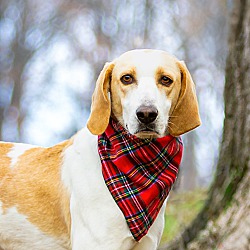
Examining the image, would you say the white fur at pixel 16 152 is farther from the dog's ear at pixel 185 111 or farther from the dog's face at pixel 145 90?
the dog's ear at pixel 185 111

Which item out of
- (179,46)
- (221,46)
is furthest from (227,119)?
(221,46)

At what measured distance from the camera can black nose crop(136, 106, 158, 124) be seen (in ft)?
10.2

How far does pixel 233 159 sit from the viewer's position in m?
4.34

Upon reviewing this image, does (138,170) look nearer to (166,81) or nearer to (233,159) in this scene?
(166,81)

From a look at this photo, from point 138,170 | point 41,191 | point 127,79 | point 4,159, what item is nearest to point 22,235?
point 41,191

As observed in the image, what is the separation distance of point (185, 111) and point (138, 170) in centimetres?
48

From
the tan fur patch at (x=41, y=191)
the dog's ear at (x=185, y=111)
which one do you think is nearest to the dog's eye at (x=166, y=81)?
the dog's ear at (x=185, y=111)

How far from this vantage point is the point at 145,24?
13.1 m

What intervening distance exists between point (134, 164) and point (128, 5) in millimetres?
10229

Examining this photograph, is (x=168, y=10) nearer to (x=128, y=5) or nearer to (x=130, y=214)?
(x=128, y=5)

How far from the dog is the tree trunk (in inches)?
26.4

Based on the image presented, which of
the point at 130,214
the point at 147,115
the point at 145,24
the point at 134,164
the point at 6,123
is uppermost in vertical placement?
the point at 145,24

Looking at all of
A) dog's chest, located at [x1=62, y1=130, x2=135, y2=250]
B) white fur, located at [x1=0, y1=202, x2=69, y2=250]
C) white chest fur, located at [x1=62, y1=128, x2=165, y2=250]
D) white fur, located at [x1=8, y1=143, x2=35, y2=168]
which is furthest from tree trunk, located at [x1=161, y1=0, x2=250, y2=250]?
white fur, located at [x1=8, y1=143, x2=35, y2=168]

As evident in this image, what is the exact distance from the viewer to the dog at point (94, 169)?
3.32 metres
